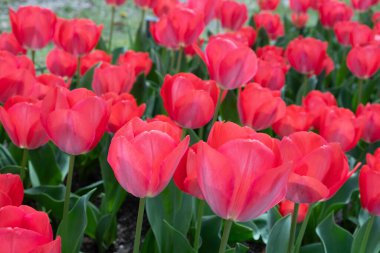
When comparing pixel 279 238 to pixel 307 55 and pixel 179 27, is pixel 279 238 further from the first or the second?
pixel 307 55

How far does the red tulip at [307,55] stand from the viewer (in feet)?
7.79

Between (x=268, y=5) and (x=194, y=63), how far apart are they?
103cm

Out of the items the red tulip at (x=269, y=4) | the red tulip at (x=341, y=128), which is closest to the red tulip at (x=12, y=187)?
the red tulip at (x=341, y=128)

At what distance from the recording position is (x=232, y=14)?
2.85m

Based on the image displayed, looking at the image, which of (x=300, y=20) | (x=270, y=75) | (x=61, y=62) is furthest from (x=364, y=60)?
(x=300, y=20)

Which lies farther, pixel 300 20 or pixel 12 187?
pixel 300 20

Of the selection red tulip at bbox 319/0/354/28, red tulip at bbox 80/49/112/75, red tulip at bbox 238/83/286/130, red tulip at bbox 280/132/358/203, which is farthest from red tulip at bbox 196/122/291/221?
red tulip at bbox 319/0/354/28

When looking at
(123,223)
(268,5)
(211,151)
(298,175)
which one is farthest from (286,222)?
(268,5)

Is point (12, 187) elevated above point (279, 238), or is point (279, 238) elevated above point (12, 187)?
point (12, 187)

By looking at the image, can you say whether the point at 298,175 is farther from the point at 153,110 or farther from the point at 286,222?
the point at 153,110

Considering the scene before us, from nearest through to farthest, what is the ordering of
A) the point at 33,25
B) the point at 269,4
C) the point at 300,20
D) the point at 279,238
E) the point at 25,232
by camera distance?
1. the point at 25,232
2. the point at 279,238
3. the point at 33,25
4. the point at 269,4
5. the point at 300,20

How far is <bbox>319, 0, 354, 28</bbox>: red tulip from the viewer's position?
3.31 metres

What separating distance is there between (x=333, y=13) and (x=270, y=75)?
1.28 meters

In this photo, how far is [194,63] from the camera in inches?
115
